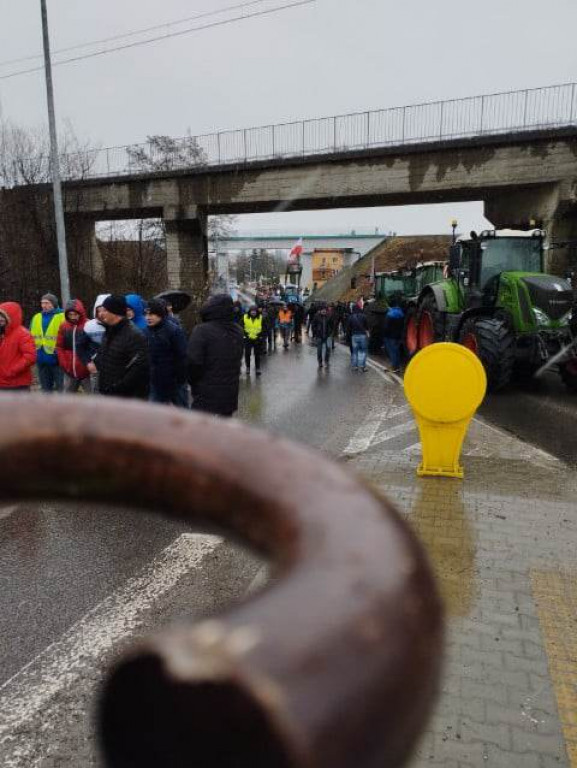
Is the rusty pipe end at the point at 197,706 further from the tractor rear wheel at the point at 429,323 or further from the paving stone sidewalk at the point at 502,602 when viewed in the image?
the tractor rear wheel at the point at 429,323

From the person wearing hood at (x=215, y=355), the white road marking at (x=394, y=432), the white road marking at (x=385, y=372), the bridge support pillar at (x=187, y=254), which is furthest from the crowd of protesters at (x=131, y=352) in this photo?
the bridge support pillar at (x=187, y=254)

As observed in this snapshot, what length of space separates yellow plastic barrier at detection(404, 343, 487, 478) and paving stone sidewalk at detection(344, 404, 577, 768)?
0.29m

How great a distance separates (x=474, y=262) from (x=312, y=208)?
13.3 meters

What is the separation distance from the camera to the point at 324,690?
0.40m

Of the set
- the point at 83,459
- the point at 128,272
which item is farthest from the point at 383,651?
the point at 128,272

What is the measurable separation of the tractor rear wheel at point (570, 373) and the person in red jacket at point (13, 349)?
9.25 metres

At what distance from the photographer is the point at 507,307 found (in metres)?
11.6

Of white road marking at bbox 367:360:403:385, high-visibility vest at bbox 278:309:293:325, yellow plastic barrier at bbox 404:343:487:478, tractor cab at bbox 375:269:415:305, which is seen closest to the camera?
yellow plastic barrier at bbox 404:343:487:478

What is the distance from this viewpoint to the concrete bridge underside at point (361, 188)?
1886 cm

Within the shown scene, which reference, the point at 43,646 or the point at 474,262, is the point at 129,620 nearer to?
the point at 43,646

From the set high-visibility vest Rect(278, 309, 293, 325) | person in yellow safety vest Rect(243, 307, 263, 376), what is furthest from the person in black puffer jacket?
high-visibility vest Rect(278, 309, 293, 325)

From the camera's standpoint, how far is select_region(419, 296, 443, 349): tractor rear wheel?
13.9 m

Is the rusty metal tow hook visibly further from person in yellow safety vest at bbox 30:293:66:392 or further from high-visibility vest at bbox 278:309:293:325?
high-visibility vest at bbox 278:309:293:325

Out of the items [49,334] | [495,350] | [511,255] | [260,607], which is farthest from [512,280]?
[260,607]
